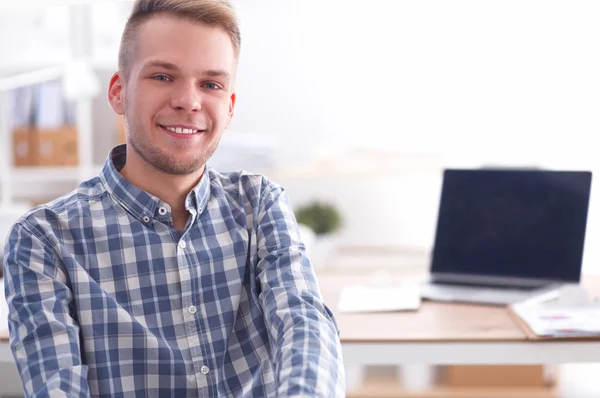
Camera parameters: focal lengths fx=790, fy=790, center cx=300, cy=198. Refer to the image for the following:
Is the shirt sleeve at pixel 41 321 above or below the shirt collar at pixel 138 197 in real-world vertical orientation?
below

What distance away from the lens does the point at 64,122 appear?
12.4 feet

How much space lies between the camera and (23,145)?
12.5ft

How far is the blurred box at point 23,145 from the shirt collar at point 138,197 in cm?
274

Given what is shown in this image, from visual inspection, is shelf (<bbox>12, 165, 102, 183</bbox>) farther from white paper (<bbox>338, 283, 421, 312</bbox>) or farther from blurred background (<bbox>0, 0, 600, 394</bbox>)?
white paper (<bbox>338, 283, 421, 312</bbox>)

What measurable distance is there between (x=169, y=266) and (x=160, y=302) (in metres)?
0.06

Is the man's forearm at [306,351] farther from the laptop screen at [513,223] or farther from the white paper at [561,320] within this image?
the laptop screen at [513,223]

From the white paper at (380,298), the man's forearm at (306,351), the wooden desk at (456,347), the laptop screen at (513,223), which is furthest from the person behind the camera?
the laptop screen at (513,223)

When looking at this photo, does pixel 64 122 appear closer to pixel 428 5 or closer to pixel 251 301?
pixel 428 5

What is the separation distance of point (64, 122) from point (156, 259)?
278 centimetres

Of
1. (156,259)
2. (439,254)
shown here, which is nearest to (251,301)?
Answer: (156,259)

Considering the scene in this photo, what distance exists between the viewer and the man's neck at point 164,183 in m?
1.22

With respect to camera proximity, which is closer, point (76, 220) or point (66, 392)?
point (66, 392)

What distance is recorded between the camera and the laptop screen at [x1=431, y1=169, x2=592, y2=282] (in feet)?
5.50

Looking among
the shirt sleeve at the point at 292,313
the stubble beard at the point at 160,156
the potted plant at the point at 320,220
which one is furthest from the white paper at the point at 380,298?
the potted plant at the point at 320,220
